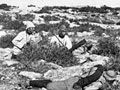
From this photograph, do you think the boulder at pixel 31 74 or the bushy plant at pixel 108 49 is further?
the bushy plant at pixel 108 49

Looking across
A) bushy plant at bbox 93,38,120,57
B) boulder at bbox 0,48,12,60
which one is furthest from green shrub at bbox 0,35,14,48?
bushy plant at bbox 93,38,120,57

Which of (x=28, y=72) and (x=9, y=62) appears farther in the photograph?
(x=9, y=62)

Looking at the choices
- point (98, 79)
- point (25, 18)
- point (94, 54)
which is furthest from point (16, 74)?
point (25, 18)

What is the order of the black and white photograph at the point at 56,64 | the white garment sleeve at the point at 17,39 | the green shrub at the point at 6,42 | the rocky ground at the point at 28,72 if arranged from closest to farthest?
the black and white photograph at the point at 56,64 < the rocky ground at the point at 28,72 < the white garment sleeve at the point at 17,39 < the green shrub at the point at 6,42

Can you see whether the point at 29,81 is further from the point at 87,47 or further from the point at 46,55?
the point at 87,47

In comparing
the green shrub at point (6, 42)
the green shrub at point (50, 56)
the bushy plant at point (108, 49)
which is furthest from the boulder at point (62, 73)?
the green shrub at point (6, 42)

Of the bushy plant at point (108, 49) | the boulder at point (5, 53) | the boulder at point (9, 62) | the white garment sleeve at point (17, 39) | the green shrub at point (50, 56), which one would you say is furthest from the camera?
the white garment sleeve at point (17, 39)

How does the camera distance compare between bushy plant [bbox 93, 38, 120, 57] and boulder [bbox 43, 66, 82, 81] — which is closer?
boulder [bbox 43, 66, 82, 81]

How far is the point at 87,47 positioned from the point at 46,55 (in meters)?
2.26

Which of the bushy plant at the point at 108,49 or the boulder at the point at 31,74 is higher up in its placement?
the bushy plant at the point at 108,49

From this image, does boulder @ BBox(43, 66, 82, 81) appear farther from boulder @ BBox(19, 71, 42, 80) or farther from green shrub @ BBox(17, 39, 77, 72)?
green shrub @ BBox(17, 39, 77, 72)

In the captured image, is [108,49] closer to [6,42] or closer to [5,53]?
[5,53]

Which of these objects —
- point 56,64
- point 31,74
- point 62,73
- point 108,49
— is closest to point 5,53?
point 56,64

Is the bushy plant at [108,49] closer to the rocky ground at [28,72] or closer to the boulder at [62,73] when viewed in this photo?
the rocky ground at [28,72]
